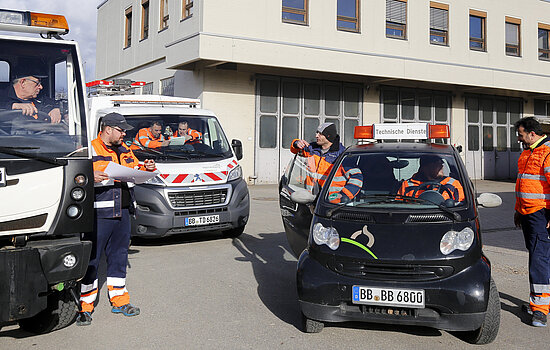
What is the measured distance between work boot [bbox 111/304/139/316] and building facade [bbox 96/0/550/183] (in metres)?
12.4

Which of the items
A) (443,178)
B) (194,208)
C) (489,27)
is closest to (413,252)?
(443,178)

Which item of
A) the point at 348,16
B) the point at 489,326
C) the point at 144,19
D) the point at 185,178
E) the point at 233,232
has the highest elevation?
the point at 144,19

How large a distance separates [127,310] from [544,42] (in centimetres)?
2591

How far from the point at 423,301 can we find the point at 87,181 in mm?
2669

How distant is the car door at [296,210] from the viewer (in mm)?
5793

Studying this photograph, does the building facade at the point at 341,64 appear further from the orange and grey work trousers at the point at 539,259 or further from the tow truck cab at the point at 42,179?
the orange and grey work trousers at the point at 539,259

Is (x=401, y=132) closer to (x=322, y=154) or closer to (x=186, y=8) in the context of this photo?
(x=322, y=154)

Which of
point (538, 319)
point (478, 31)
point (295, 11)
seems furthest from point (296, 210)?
point (478, 31)

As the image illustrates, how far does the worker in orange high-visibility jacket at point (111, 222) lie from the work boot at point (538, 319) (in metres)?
3.56

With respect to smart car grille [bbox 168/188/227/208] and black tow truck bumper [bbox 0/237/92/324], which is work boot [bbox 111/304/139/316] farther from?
smart car grille [bbox 168/188/227/208]

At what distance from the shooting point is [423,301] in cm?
396

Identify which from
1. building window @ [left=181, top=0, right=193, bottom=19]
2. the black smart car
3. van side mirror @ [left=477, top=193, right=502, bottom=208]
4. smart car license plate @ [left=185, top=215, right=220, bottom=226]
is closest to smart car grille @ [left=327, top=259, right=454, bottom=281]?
the black smart car

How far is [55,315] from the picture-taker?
14.6ft

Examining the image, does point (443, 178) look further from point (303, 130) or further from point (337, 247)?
point (303, 130)
